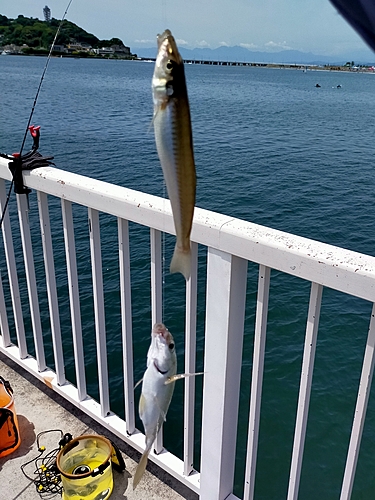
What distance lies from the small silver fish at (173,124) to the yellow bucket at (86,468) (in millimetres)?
1813

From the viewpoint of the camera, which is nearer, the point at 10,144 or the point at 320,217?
the point at 320,217

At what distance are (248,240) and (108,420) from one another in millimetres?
1375

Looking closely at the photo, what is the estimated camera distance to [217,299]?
161 centimetres

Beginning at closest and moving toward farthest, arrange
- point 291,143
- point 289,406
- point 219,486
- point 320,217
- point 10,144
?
point 219,486 → point 289,406 → point 320,217 → point 10,144 → point 291,143

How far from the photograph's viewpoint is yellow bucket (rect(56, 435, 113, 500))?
6.40 ft

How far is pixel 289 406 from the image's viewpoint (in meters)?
4.54

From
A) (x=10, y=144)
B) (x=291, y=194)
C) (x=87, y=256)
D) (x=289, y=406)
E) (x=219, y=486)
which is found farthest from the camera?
(x=10, y=144)

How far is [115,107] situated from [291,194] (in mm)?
15152

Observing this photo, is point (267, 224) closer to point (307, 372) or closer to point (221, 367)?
point (221, 367)

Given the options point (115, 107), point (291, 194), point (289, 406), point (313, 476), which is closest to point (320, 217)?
point (291, 194)

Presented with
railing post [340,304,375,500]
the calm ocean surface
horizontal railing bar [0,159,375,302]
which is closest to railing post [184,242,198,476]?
horizontal railing bar [0,159,375,302]

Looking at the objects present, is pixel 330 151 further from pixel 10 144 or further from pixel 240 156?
pixel 10 144

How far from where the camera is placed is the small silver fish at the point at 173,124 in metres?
0.46

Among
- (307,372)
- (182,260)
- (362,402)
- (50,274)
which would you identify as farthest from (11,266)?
(182,260)
